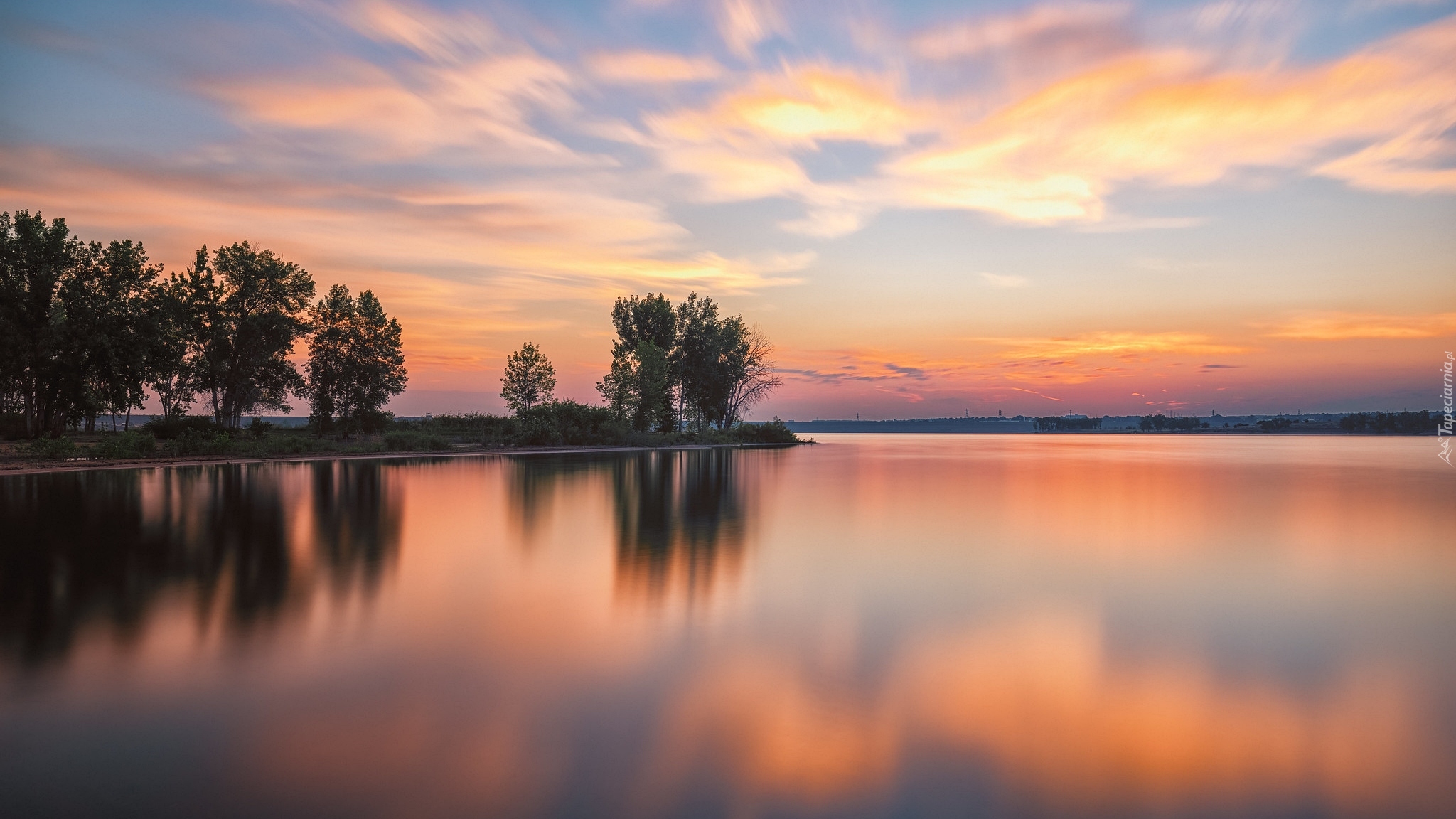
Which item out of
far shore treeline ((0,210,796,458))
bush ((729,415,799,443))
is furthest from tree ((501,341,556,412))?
bush ((729,415,799,443))

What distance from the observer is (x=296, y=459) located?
4147 centimetres

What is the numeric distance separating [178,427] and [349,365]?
16117mm

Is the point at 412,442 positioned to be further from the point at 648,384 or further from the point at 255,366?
the point at 648,384

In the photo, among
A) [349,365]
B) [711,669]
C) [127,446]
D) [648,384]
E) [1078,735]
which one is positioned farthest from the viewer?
[648,384]

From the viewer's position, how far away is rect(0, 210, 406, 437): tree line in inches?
1403

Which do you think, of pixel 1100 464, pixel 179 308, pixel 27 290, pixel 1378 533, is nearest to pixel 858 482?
pixel 1378 533

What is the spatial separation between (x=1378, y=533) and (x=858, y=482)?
17.4m

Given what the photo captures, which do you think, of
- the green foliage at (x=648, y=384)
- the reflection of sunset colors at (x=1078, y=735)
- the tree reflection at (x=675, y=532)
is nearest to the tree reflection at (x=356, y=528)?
the tree reflection at (x=675, y=532)

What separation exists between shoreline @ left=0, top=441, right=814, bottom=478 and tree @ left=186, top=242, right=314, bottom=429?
13.3 m

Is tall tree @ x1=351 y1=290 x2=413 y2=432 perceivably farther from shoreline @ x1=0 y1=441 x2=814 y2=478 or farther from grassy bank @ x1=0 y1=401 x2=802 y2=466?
shoreline @ x1=0 y1=441 x2=814 y2=478

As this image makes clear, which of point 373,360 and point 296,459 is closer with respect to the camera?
point 296,459

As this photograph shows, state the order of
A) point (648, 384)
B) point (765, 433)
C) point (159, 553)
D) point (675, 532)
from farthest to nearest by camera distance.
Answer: point (765, 433)
point (648, 384)
point (675, 532)
point (159, 553)

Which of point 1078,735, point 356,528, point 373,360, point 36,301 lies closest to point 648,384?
point 373,360

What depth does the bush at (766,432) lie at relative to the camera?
86.2 m
